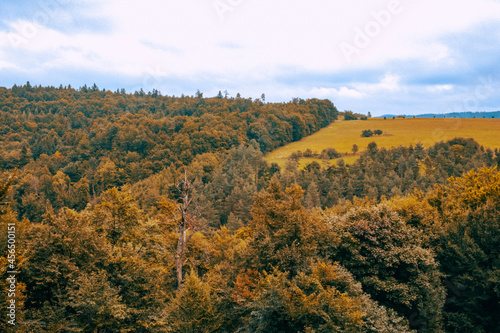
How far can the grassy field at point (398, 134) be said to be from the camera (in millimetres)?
117125

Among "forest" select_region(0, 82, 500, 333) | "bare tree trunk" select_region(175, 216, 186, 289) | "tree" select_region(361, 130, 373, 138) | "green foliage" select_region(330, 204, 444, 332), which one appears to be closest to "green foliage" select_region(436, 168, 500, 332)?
"forest" select_region(0, 82, 500, 333)

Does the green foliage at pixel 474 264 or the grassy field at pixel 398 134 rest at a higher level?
the grassy field at pixel 398 134

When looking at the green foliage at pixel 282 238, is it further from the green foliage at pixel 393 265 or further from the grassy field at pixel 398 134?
the grassy field at pixel 398 134

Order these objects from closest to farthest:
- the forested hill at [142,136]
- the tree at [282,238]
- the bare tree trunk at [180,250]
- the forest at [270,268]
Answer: the forest at [270,268] < the tree at [282,238] < the bare tree trunk at [180,250] < the forested hill at [142,136]

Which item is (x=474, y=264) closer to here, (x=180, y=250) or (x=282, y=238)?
(x=282, y=238)

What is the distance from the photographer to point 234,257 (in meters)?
27.6

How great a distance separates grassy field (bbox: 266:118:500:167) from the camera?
117 metres

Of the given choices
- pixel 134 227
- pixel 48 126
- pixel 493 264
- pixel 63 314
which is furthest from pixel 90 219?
pixel 48 126

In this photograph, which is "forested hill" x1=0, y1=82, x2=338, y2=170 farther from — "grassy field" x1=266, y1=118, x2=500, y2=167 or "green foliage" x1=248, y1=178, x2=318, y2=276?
"green foliage" x1=248, y1=178, x2=318, y2=276

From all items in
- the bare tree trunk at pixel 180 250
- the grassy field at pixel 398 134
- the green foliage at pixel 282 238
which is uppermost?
the grassy field at pixel 398 134

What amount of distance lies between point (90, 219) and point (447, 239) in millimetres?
31160

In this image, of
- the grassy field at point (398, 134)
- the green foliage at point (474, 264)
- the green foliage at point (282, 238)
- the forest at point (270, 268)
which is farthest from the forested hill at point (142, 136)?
the green foliage at point (474, 264)

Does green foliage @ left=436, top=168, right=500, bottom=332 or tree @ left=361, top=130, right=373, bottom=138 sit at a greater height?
tree @ left=361, top=130, right=373, bottom=138

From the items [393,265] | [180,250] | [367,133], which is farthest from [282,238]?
[367,133]
